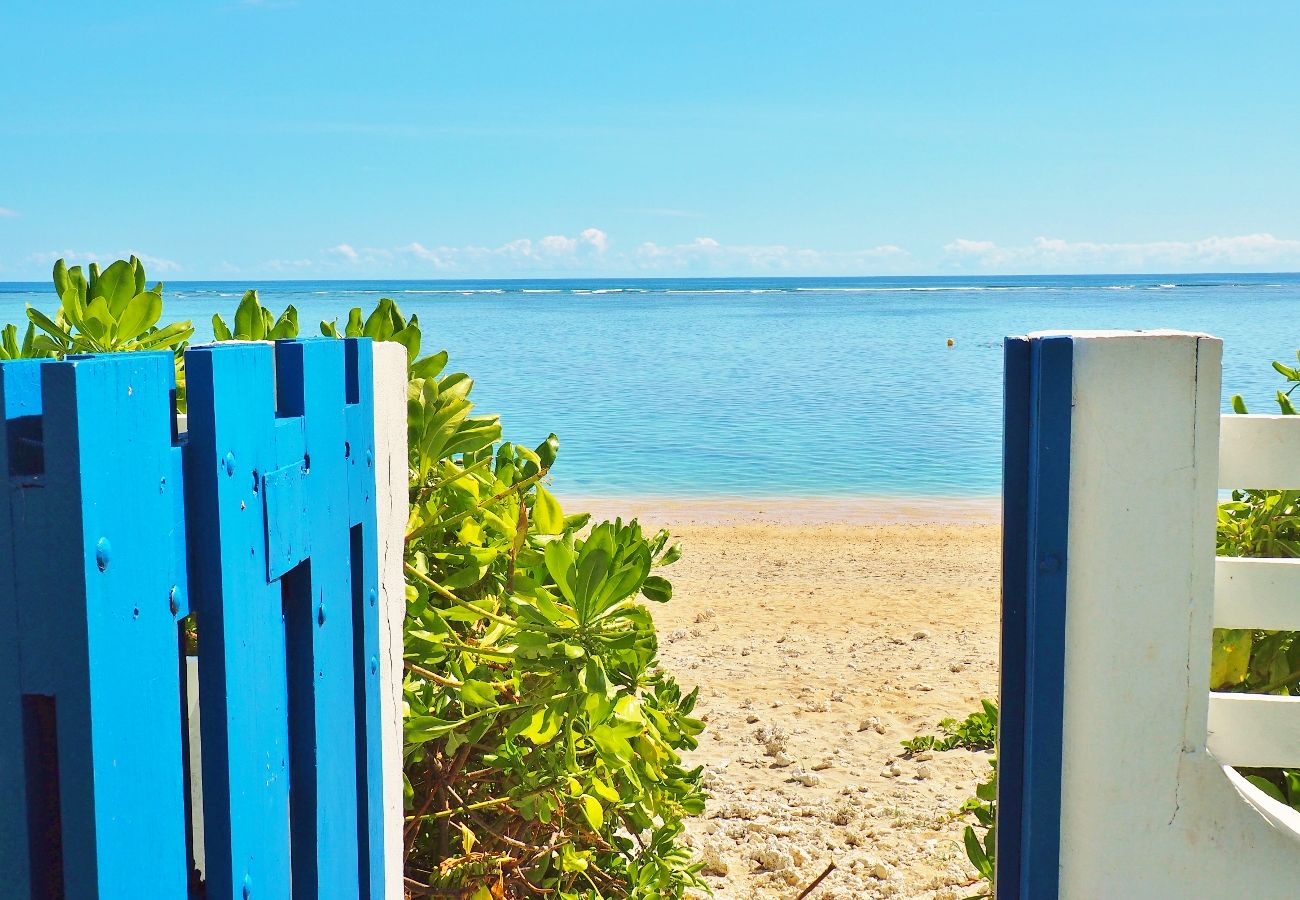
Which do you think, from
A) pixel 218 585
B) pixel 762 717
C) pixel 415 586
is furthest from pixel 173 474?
pixel 762 717

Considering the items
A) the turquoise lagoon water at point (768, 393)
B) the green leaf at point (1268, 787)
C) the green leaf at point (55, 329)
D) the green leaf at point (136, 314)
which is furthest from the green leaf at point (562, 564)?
the turquoise lagoon water at point (768, 393)

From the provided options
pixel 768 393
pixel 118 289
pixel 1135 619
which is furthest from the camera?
pixel 768 393

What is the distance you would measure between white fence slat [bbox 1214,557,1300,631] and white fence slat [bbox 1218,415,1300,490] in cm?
12

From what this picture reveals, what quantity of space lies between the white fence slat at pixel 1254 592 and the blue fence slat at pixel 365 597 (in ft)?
4.04

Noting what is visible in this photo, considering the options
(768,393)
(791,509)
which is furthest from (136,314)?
(768,393)

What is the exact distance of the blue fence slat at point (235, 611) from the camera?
3.42ft

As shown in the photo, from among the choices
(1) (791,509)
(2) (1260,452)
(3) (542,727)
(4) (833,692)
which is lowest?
(1) (791,509)

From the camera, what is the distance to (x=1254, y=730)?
5.30 feet

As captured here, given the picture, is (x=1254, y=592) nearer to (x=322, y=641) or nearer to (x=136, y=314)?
(x=322, y=641)

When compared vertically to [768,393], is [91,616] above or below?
above

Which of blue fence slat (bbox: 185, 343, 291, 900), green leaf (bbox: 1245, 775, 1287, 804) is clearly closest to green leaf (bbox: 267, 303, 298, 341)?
blue fence slat (bbox: 185, 343, 291, 900)

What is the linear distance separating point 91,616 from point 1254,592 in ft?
4.95

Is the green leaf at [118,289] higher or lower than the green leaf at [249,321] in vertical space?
higher

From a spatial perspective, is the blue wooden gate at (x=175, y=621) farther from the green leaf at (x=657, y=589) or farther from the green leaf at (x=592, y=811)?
the green leaf at (x=657, y=589)
